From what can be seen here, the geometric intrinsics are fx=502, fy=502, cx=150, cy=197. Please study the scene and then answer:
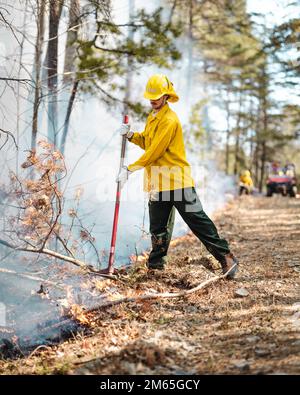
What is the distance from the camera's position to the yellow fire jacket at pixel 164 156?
5.12 metres

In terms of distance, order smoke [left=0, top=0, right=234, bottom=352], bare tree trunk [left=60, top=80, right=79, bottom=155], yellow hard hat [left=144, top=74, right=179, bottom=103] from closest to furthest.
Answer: smoke [left=0, top=0, right=234, bottom=352]
yellow hard hat [left=144, top=74, right=179, bottom=103]
bare tree trunk [left=60, top=80, right=79, bottom=155]

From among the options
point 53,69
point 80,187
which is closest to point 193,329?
point 80,187

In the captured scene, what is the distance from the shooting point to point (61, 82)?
25.4 feet

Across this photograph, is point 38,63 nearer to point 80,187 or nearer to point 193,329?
point 80,187

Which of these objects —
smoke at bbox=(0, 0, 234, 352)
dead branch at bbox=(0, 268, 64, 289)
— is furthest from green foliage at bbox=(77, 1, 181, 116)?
dead branch at bbox=(0, 268, 64, 289)

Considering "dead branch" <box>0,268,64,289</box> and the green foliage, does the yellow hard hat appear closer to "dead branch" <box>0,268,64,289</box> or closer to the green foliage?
"dead branch" <box>0,268,64,289</box>

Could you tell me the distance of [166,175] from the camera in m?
5.27

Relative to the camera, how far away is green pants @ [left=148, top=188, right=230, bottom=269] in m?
5.23

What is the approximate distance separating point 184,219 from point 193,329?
1.47 meters

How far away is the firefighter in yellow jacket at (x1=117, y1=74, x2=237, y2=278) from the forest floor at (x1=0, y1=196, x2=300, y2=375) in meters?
0.47

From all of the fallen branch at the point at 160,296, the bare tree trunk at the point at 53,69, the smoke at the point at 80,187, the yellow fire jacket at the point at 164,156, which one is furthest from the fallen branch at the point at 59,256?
the bare tree trunk at the point at 53,69

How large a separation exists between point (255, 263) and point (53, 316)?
2.90 metres
